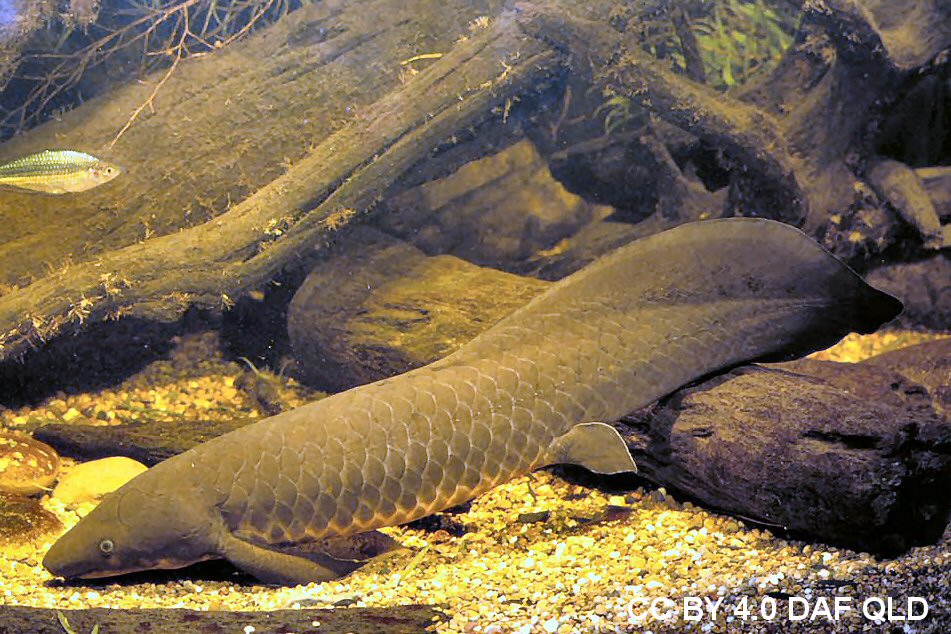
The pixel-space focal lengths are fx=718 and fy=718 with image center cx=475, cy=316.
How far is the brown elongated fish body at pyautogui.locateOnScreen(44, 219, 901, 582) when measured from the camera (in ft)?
9.32

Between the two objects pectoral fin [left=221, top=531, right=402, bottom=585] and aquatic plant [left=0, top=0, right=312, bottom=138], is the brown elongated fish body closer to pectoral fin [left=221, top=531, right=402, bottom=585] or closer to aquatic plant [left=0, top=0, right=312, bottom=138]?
pectoral fin [left=221, top=531, right=402, bottom=585]

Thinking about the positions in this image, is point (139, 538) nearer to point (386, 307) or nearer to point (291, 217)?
point (386, 307)

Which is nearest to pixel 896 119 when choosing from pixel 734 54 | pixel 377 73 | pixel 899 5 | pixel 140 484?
Answer: pixel 899 5

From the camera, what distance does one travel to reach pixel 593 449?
3033 mm

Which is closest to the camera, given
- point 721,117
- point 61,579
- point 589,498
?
point 61,579

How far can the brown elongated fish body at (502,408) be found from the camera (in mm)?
2840

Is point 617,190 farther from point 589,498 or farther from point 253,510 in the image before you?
point 253,510

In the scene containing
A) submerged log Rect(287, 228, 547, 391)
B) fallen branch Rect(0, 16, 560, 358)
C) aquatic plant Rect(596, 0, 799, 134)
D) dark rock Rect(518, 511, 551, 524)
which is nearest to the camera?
dark rock Rect(518, 511, 551, 524)

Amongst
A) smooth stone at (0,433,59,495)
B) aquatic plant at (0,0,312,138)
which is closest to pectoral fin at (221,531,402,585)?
smooth stone at (0,433,59,495)

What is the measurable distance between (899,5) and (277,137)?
4.20 m

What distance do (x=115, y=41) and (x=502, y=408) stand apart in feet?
13.3

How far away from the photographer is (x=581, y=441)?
3066 millimetres

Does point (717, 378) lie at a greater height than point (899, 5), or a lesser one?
lesser

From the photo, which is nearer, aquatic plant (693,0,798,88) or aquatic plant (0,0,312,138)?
aquatic plant (0,0,312,138)
